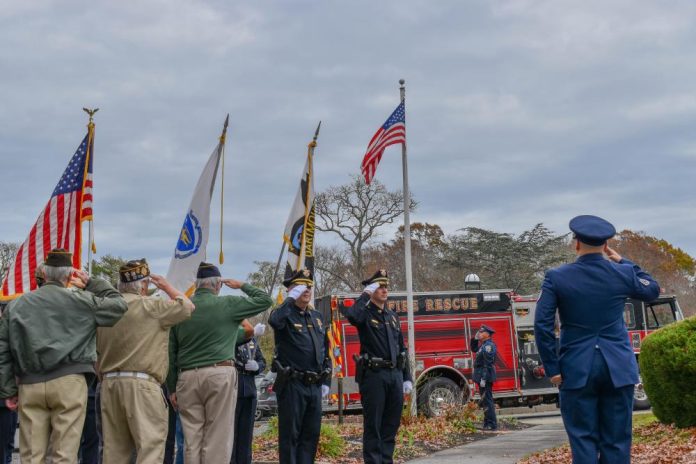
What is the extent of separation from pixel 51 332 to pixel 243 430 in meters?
2.86

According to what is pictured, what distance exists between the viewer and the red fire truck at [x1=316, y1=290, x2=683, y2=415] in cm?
1875

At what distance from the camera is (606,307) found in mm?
5996

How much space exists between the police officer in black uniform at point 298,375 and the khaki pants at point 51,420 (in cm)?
215

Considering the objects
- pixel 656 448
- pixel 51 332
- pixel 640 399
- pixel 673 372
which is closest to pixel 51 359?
pixel 51 332

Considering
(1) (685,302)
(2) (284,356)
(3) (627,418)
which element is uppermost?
(1) (685,302)

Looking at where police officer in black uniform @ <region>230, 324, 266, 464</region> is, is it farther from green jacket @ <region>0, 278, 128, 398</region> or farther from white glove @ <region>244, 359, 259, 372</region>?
green jacket @ <region>0, 278, 128, 398</region>

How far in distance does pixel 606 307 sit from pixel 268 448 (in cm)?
675

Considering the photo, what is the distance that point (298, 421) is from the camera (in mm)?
8086

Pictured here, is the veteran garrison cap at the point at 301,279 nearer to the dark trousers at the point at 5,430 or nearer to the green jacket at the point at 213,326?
the green jacket at the point at 213,326

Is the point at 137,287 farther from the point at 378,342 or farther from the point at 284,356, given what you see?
the point at 378,342

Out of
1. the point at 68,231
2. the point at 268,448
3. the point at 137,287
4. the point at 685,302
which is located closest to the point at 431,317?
the point at 268,448

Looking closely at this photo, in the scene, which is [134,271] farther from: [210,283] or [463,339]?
[463,339]

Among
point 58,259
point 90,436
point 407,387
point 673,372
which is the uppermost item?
point 58,259

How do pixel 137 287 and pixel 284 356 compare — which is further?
pixel 284 356
